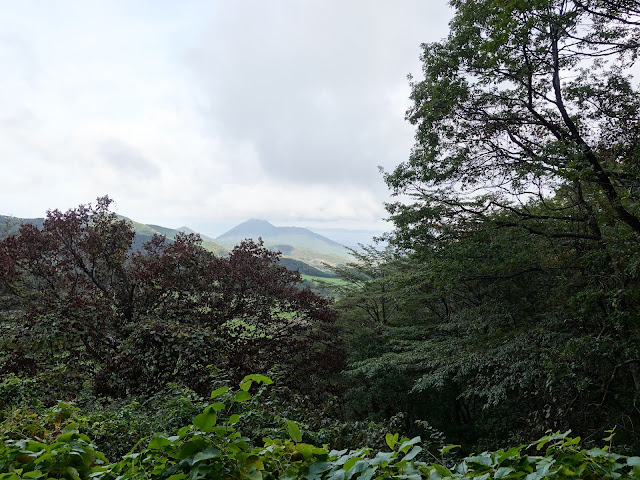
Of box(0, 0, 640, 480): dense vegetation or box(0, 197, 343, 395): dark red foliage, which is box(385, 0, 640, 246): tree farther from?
box(0, 197, 343, 395): dark red foliage

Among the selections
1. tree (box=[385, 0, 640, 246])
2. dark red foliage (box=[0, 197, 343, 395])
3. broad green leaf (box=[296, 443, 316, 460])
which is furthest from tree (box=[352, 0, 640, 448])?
broad green leaf (box=[296, 443, 316, 460])

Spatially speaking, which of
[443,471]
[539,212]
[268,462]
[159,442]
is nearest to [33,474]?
[159,442]

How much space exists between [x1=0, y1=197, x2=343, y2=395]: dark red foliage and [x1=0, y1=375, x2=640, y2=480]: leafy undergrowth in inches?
176

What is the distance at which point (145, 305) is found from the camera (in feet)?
24.2

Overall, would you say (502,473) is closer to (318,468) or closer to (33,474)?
(318,468)

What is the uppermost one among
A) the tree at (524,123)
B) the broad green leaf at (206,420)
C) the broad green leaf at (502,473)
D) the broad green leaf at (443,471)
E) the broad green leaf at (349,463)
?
the tree at (524,123)

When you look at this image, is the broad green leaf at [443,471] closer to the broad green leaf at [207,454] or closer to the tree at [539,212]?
the broad green leaf at [207,454]

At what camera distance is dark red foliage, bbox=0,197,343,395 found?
5.79 metres

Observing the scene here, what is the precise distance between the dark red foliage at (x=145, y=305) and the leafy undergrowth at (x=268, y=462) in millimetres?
4477

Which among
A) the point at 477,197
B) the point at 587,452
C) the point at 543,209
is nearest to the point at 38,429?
the point at 587,452

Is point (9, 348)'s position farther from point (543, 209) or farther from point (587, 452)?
point (543, 209)

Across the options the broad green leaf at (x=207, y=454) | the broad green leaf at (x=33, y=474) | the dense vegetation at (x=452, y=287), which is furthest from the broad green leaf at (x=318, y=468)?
the dense vegetation at (x=452, y=287)

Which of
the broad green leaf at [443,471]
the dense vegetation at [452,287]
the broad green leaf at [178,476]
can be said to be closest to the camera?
the broad green leaf at [178,476]

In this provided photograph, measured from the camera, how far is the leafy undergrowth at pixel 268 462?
1055 mm
